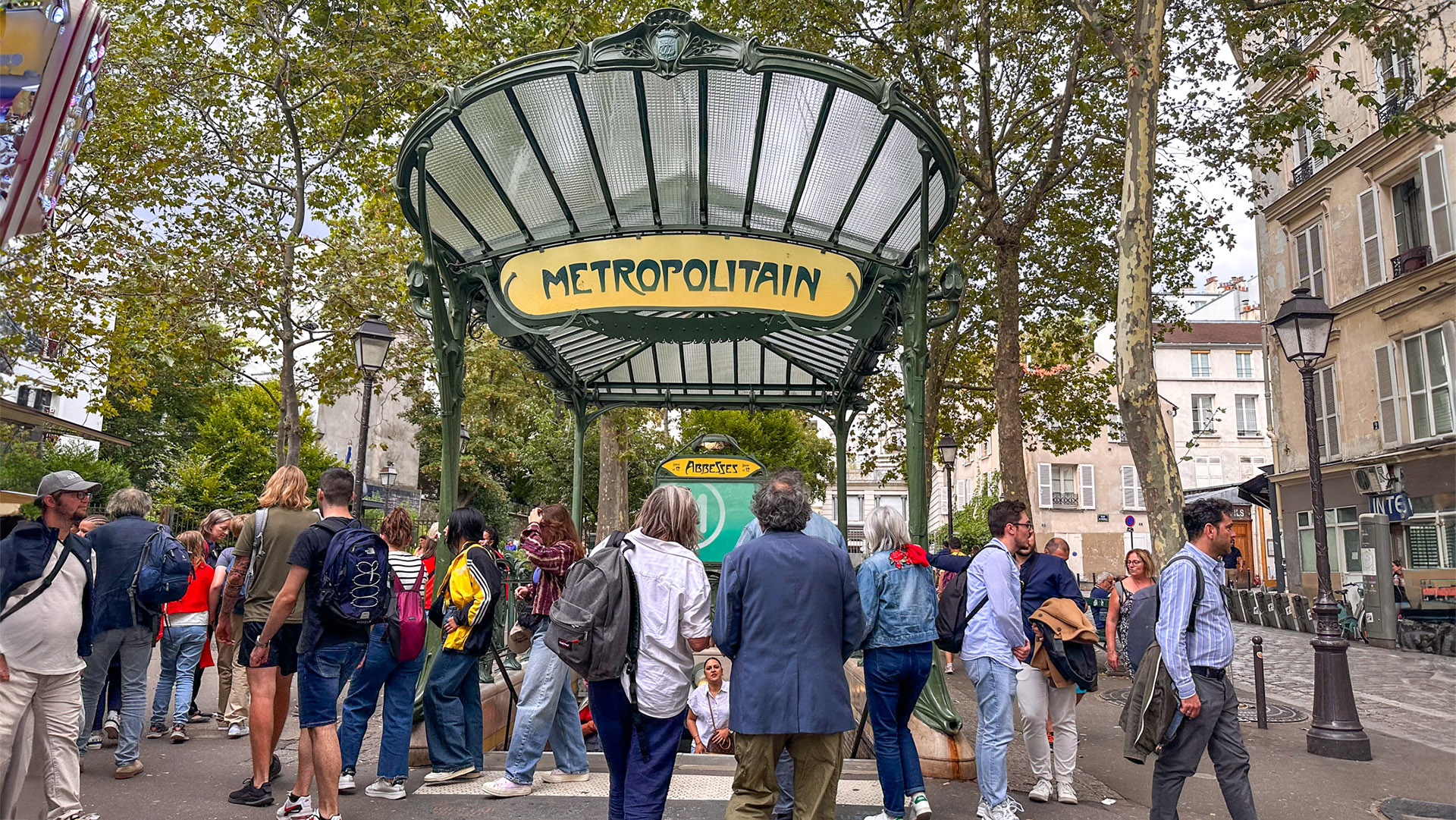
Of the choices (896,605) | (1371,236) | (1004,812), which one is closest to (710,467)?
(896,605)

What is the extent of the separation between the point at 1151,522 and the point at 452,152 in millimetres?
6979

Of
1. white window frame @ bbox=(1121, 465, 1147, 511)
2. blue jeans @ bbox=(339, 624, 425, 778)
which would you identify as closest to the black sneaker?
blue jeans @ bbox=(339, 624, 425, 778)

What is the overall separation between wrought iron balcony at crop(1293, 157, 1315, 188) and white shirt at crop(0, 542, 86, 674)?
2606cm

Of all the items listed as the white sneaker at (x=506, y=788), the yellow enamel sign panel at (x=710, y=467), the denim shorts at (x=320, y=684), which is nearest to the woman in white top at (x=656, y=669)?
the white sneaker at (x=506, y=788)

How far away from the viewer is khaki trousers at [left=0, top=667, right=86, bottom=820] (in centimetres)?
441

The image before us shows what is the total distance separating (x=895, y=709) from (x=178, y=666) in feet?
19.1

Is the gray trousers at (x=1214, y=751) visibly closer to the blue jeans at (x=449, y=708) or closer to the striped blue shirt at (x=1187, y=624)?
the striped blue shirt at (x=1187, y=624)

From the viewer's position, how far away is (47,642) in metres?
4.53

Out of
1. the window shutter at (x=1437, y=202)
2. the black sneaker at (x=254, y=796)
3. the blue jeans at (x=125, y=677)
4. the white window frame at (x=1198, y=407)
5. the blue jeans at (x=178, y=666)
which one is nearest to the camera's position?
the black sneaker at (x=254, y=796)

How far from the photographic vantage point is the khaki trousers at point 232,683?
755 centimetres

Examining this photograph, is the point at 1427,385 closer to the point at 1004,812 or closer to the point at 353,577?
the point at 1004,812

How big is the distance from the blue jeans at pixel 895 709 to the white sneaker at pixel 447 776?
2.48 metres

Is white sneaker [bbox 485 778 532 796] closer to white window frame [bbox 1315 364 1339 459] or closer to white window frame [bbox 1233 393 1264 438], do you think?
white window frame [bbox 1315 364 1339 459]

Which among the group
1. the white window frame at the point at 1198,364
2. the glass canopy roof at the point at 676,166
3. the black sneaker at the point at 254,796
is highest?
the white window frame at the point at 1198,364
